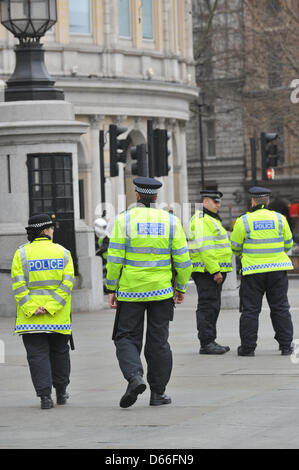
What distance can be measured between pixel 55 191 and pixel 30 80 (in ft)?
5.64

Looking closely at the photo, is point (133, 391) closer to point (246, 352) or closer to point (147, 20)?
point (246, 352)

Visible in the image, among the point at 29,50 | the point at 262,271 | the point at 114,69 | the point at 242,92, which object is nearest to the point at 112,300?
the point at 262,271

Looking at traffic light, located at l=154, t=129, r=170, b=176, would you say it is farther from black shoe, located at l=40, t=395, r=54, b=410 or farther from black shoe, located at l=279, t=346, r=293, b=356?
black shoe, located at l=40, t=395, r=54, b=410

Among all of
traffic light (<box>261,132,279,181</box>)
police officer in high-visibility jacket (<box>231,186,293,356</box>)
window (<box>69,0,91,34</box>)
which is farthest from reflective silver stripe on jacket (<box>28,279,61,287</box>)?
window (<box>69,0,91,34</box>)

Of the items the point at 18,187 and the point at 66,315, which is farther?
the point at 18,187

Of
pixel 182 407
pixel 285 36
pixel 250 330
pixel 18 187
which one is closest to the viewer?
pixel 182 407

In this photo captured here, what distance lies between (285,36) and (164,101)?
201 inches

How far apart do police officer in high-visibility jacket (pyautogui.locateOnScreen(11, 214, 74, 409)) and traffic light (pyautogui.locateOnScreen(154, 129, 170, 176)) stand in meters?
15.8

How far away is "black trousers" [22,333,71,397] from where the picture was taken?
36.1ft

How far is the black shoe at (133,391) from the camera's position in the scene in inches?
416

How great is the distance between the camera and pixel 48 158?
20.9 meters

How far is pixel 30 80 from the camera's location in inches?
824
